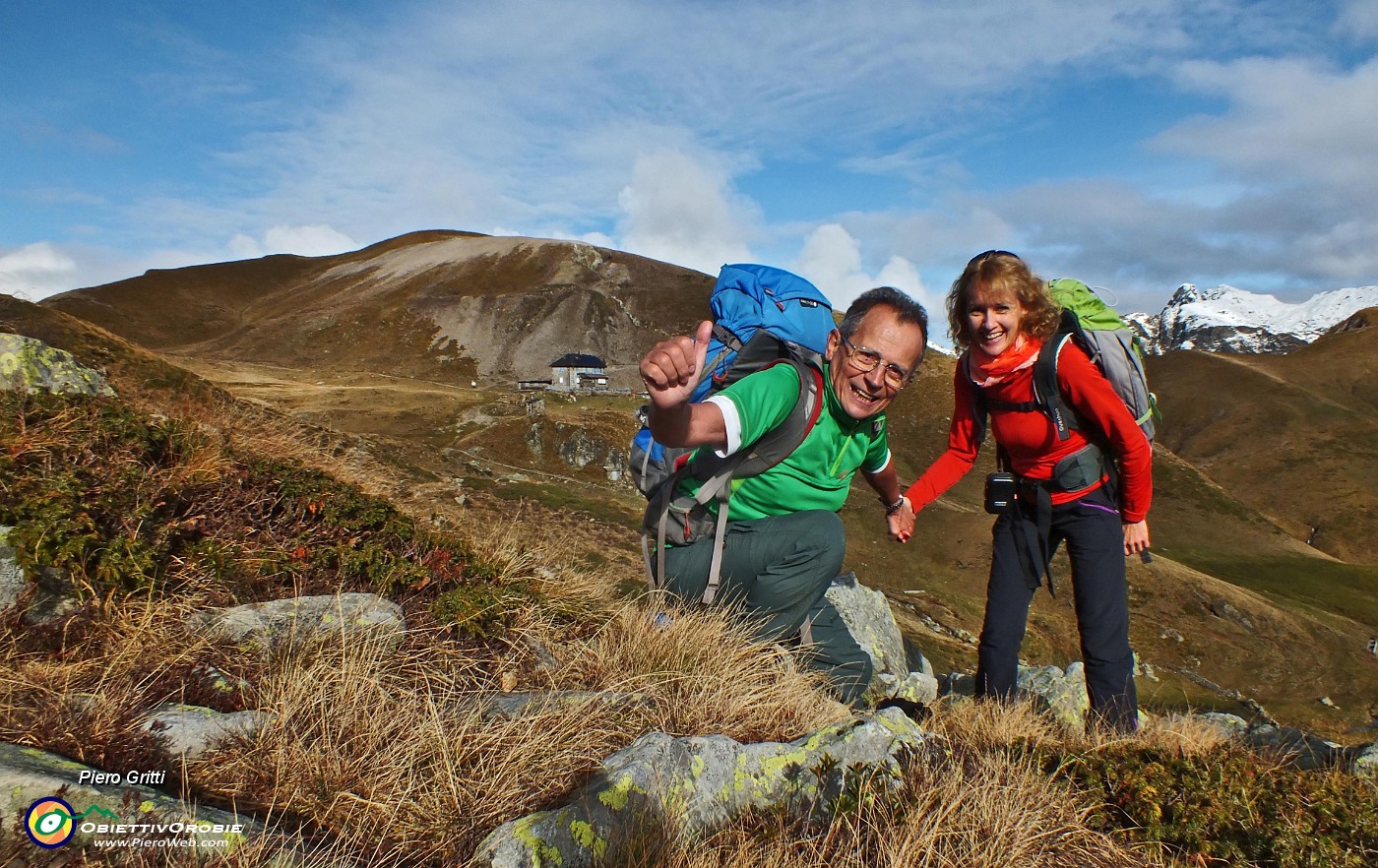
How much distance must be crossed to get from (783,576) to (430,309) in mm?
100866

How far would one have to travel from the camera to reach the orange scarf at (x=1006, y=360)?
439 centimetres

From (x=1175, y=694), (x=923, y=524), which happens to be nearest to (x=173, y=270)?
(x=923, y=524)

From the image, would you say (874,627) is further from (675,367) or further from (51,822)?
(51,822)

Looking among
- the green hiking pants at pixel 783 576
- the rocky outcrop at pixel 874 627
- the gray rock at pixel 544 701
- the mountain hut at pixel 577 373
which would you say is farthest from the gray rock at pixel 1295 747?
the mountain hut at pixel 577 373

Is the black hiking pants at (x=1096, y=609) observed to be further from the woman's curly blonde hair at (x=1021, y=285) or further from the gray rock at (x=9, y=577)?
the gray rock at (x=9, y=577)

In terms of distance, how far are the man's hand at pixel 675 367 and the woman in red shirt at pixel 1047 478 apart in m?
2.57

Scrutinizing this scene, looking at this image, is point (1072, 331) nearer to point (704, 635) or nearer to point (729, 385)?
point (729, 385)

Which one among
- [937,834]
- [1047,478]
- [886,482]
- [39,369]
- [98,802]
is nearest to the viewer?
[98,802]

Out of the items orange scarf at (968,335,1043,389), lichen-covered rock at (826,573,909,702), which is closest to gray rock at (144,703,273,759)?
orange scarf at (968,335,1043,389)

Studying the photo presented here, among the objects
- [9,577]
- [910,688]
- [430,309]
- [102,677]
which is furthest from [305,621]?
[430,309]

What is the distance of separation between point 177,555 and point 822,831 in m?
3.53

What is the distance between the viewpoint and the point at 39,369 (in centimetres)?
659

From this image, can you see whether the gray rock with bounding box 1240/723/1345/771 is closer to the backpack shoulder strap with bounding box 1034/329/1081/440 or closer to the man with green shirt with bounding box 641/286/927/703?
the backpack shoulder strap with bounding box 1034/329/1081/440

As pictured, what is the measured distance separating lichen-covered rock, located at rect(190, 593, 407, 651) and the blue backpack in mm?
1538
